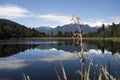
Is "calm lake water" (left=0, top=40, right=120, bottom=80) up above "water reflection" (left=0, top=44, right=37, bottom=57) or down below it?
above

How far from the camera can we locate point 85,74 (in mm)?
2646

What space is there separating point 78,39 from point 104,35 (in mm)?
172719

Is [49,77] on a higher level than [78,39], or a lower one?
lower

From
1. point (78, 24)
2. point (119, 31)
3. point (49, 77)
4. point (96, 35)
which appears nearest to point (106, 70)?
point (78, 24)

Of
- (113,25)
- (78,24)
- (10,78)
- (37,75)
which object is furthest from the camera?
(113,25)

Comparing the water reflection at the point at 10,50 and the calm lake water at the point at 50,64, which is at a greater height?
the calm lake water at the point at 50,64

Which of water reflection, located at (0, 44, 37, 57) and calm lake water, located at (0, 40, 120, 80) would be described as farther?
water reflection, located at (0, 44, 37, 57)

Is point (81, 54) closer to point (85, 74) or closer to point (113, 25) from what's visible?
point (85, 74)

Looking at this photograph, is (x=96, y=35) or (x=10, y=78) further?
(x=96, y=35)

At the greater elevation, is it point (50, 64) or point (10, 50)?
point (50, 64)

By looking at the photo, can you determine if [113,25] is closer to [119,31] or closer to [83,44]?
[119,31]

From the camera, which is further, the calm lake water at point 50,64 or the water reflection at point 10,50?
the water reflection at point 10,50

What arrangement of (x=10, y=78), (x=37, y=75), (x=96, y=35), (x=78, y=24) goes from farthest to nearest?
1. (x=96, y=35)
2. (x=37, y=75)
3. (x=10, y=78)
4. (x=78, y=24)

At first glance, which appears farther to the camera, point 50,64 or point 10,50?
point 10,50
